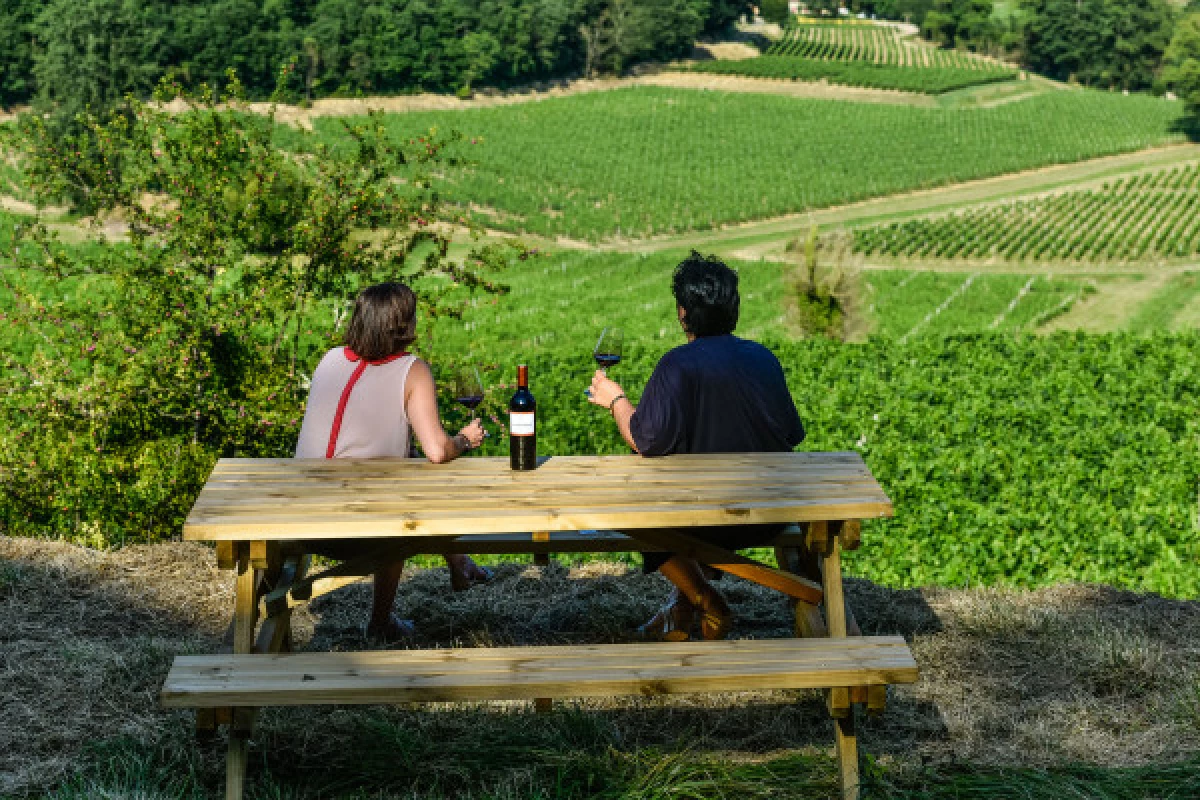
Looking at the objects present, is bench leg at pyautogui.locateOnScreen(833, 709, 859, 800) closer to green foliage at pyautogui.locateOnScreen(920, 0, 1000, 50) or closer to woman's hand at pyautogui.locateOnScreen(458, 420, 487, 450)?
woman's hand at pyautogui.locateOnScreen(458, 420, 487, 450)

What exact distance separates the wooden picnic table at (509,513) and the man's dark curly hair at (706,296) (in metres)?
0.52

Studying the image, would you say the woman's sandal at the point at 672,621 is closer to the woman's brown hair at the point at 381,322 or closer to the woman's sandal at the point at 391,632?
the woman's sandal at the point at 391,632

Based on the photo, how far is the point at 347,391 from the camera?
477 centimetres

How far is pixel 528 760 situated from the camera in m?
4.18

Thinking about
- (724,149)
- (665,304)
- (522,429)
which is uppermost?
(522,429)

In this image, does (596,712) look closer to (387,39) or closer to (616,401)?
(616,401)

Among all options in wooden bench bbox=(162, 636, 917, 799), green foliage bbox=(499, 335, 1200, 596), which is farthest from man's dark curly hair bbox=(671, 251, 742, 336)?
green foliage bbox=(499, 335, 1200, 596)

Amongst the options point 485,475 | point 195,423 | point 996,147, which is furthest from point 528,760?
point 996,147

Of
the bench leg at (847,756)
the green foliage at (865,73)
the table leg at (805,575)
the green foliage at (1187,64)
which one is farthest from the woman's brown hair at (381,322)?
the green foliage at (865,73)

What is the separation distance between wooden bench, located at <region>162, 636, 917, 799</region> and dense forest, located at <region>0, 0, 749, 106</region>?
72730 millimetres

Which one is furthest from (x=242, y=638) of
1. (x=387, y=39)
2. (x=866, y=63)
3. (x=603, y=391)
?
(x=866, y=63)

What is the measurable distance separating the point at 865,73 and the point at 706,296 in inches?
3636

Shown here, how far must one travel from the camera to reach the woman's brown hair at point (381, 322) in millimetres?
4699

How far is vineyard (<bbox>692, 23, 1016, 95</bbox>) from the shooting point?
297 ft
